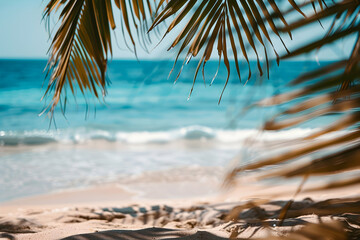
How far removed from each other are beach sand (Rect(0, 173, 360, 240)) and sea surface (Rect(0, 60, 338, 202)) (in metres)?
0.15

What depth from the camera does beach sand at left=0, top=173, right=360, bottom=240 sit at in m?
0.77

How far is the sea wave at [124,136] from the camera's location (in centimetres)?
701

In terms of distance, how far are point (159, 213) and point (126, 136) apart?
5.21m

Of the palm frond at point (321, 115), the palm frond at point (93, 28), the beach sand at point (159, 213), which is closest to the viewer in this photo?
the palm frond at point (321, 115)

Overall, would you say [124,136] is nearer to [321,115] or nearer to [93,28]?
[93,28]

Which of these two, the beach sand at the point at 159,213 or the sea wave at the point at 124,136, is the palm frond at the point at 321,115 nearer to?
the beach sand at the point at 159,213

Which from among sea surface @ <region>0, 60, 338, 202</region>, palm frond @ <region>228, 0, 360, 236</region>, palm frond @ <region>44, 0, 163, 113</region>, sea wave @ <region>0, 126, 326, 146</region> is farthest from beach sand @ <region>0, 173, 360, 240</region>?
sea wave @ <region>0, 126, 326, 146</region>

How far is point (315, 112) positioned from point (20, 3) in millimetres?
18908

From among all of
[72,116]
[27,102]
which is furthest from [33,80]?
[72,116]

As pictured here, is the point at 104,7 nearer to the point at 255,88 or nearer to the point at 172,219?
the point at 255,88

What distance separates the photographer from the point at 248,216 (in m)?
2.32

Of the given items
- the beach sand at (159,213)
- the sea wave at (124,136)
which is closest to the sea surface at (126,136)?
the sea wave at (124,136)

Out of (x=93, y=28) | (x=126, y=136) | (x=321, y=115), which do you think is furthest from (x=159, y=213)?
(x=126, y=136)

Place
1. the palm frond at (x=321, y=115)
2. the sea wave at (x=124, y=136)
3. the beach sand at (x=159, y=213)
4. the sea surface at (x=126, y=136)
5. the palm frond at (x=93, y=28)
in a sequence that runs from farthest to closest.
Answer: the sea wave at (x=124, y=136)
the palm frond at (x=93, y=28)
the sea surface at (x=126, y=136)
the beach sand at (x=159, y=213)
the palm frond at (x=321, y=115)
